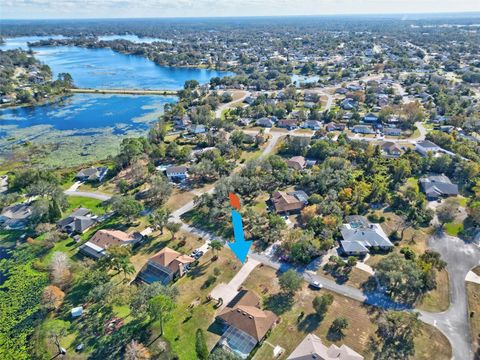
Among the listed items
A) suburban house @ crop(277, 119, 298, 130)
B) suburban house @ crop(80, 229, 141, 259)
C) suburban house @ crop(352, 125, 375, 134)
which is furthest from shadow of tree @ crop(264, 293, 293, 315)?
suburban house @ crop(352, 125, 375, 134)

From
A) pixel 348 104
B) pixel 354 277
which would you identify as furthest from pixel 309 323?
pixel 348 104

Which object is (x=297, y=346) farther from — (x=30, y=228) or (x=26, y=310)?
(x=30, y=228)

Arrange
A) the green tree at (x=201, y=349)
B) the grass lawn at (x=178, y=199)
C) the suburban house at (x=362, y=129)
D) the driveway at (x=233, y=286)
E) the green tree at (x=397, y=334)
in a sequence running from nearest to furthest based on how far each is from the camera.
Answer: the green tree at (x=201, y=349), the green tree at (x=397, y=334), the driveway at (x=233, y=286), the grass lawn at (x=178, y=199), the suburban house at (x=362, y=129)

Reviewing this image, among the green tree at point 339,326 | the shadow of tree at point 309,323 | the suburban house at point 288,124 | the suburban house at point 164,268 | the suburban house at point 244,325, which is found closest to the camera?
the suburban house at point 244,325

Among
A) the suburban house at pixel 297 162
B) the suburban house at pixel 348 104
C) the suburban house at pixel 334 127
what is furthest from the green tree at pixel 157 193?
the suburban house at pixel 348 104

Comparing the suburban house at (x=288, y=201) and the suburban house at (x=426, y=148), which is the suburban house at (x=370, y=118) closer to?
the suburban house at (x=426, y=148)

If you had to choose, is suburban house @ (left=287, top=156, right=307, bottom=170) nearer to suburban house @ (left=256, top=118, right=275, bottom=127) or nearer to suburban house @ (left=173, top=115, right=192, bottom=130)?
suburban house @ (left=256, top=118, right=275, bottom=127)

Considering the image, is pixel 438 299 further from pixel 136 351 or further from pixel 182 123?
pixel 182 123
